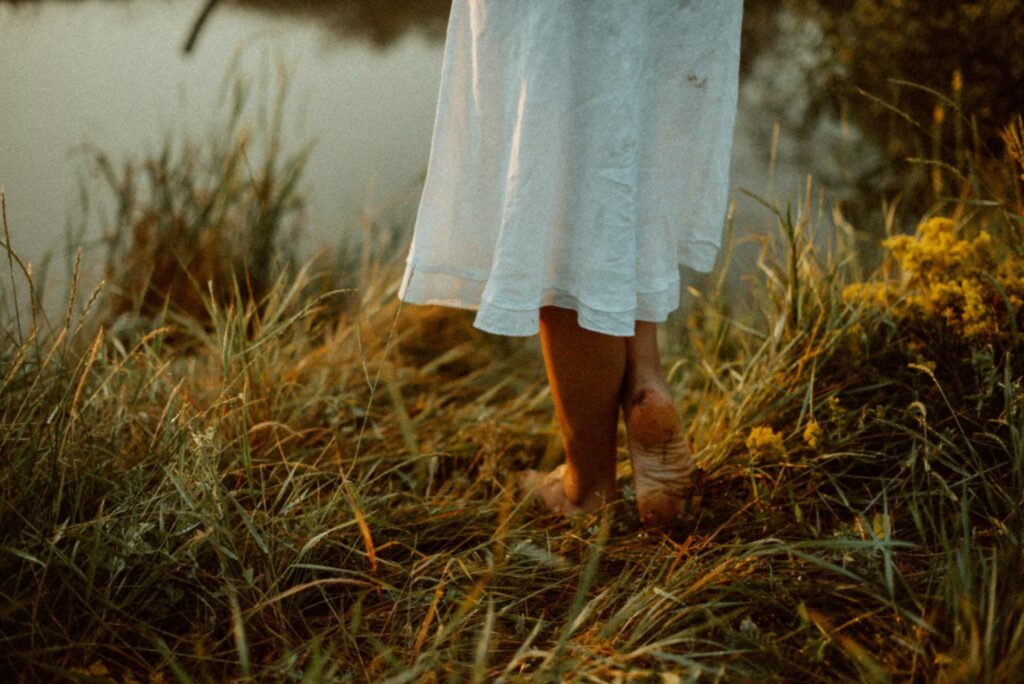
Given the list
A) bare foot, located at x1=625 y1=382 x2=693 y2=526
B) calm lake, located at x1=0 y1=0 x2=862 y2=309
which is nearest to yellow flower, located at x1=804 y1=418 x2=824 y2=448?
bare foot, located at x1=625 y1=382 x2=693 y2=526

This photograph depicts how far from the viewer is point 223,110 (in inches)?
116

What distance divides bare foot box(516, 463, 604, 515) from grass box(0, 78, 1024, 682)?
4cm

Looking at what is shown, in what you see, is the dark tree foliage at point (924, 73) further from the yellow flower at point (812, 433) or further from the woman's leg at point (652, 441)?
the woman's leg at point (652, 441)

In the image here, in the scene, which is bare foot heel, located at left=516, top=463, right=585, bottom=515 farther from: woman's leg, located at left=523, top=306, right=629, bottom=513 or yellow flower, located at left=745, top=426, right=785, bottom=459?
yellow flower, located at left=745, top=426, right=785, bottom=459

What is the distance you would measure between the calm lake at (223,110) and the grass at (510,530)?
108cm

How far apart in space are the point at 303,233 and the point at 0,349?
1442 millimetres

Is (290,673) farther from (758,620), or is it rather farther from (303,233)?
(303,233)

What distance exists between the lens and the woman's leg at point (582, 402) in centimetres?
138

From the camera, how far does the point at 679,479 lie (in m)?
1.47

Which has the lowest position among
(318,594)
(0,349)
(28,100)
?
(318,594)

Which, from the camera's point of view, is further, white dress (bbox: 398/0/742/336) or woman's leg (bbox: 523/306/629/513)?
woman's leg (bbox: 523/306/629/513)

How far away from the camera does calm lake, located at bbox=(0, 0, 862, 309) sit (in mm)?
2826

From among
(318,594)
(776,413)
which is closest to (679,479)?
(776,413)

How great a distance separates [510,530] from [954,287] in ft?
3.02
